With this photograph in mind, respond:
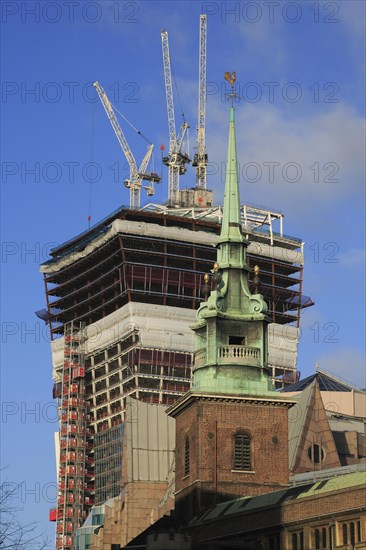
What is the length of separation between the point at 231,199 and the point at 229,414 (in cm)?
1884

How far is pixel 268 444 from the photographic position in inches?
3703

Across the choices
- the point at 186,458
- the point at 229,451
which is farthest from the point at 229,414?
the point at 186,458

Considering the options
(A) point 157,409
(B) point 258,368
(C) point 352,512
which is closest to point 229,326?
(B) point 258,368

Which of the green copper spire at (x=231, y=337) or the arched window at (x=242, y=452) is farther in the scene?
the green copper spire at (x=231, y=337)

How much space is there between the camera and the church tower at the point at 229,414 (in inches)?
3656

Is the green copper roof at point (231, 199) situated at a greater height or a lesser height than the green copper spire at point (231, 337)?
greater

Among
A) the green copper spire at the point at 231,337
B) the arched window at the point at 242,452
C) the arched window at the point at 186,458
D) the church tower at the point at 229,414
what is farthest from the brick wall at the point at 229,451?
the green copper spire at the point at 231,337

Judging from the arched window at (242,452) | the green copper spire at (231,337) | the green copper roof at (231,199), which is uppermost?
the green copper roof at (231,199)

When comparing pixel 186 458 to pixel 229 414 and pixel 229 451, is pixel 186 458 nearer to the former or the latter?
pixel 229 451

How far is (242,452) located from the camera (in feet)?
307

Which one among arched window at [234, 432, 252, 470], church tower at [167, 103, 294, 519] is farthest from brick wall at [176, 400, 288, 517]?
arched window at [234, 432, 252, 470]

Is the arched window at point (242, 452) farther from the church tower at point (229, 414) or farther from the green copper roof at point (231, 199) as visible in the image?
the green copper roof at point (231, 199)

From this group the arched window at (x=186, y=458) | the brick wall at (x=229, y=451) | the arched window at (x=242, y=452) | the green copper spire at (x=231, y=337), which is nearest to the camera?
the brick wall at (x=229, y=451)

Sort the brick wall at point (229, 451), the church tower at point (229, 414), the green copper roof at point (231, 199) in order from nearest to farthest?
the brick wall at point (229, 451), the church tower at point (229, 414), the green copper roof at point (231, 199)
